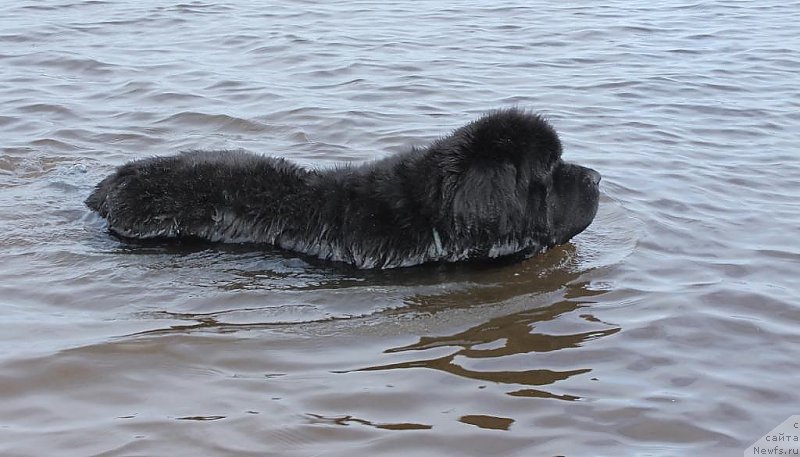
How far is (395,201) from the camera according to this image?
16.5 ft

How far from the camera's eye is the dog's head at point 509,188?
485 centimetres

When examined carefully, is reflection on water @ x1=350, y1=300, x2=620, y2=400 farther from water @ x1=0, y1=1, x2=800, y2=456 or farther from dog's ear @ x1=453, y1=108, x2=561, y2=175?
dog's ear @ x1=453, y1=108, x2=561, y2=175

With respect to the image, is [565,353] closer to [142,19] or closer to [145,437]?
[145,437]

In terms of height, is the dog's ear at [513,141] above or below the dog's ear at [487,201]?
above

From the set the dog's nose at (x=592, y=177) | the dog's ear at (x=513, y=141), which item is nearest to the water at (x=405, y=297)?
the dog's nose at (x=592, y=177)

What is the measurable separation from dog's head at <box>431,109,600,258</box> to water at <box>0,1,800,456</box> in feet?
0.72

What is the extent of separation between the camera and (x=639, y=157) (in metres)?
7.32

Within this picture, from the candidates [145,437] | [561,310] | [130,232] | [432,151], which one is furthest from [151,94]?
[145,437]

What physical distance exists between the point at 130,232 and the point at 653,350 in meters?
2.90

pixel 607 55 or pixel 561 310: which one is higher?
pixel 607 55

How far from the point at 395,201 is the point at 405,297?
559 millimetres

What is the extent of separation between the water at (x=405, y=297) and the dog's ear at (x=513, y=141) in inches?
24.7

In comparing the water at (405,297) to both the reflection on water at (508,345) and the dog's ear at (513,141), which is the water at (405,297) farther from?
the dog's ear at (513,141)

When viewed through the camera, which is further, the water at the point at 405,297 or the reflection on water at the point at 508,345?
the reflection on water at the point at 508,345
